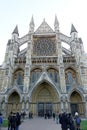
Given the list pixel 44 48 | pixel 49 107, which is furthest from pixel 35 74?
pixel 49 107

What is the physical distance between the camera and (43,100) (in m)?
24.8

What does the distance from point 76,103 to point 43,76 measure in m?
7.30

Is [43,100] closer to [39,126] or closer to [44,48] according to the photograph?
[44,48]

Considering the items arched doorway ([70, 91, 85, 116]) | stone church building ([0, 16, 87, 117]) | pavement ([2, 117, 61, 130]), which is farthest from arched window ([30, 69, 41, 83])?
pavement ([2, 117, 61, 130])

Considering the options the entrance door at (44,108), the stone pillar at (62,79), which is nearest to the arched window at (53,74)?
the stone pillar at (62,79)

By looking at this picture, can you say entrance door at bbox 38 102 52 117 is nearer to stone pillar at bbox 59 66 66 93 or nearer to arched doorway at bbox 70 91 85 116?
stone pillar at bbox 59 66 66 93

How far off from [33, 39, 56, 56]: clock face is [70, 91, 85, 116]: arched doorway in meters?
9.30

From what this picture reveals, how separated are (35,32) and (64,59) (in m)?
9.99

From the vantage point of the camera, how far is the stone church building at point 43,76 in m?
23.1

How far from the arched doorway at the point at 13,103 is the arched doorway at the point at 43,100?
8.44ft

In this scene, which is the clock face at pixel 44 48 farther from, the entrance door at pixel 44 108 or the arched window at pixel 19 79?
the entrance door at pixel 44 108

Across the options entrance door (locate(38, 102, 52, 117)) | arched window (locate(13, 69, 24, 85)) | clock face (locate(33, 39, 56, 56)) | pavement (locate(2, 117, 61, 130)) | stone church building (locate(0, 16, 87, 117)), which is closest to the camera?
pavement (locate(2, 117, 61, 130))

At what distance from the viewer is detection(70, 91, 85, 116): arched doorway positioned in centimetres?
2333

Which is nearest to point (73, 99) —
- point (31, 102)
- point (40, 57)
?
point (31, 102)
